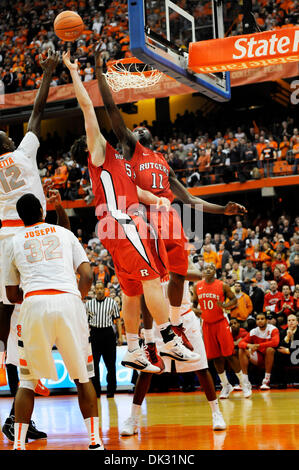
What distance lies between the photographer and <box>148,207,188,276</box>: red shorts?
6.45 metres

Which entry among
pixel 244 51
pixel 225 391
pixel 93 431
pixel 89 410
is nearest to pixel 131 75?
pixel 244 51

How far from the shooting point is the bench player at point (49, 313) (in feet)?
16.9

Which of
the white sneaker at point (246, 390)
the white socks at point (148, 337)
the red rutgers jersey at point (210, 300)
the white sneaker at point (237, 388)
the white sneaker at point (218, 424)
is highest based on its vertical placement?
the white socks at point (148, 337)

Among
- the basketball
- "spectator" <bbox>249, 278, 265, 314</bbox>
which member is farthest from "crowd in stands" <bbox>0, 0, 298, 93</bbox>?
the basketball

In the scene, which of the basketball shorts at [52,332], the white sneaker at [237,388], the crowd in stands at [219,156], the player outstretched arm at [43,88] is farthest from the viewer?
the crowd in stands at [219,156]

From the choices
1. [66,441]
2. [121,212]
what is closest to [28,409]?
[66,441]

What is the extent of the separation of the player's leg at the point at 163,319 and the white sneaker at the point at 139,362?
19 cm

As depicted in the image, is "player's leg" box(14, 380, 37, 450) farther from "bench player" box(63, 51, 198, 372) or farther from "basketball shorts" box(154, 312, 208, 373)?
"basketball shorts" box(154, 312, 208, 373)

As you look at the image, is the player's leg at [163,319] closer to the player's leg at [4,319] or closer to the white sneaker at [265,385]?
the player's leg at [4,319]

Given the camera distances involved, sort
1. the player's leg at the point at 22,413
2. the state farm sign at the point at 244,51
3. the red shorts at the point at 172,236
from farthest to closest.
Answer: the state farm sign at the point at 244,51 → the red shorts at the point at 172,236 → the player's leg at the point at 22,413

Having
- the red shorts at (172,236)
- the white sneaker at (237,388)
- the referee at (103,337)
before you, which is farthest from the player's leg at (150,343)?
the white sneaker at (237,388)

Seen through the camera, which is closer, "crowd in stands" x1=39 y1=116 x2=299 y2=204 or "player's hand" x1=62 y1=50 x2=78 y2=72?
"player's hand" x1=62 y1=50 x2=78 y2=72

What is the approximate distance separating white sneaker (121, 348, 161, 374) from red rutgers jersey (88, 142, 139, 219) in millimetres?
1382

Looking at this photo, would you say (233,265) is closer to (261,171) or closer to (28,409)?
(261,171)
